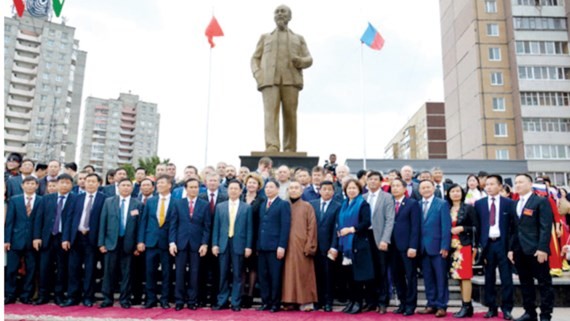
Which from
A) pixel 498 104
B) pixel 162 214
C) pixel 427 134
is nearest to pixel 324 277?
pixel 162 214

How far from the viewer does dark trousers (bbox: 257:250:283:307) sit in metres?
5.58

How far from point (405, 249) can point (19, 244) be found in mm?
5275

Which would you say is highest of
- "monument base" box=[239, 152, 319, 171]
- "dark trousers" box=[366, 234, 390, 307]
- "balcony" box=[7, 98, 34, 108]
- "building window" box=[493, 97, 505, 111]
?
"balcony" box=[7, 98, 34, 108]

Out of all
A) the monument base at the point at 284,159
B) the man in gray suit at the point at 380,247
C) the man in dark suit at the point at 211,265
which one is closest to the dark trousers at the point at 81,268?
the man in dark suit at the point at 211,265

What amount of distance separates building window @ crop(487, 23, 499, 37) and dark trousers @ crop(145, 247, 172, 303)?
41529 millimetres

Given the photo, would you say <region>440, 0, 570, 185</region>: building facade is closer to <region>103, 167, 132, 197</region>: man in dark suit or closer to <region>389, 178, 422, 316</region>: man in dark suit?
<region>389, 178, 422, 316</region>: man in dark suit

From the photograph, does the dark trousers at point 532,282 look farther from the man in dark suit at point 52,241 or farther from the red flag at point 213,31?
the red flag at point 213,31

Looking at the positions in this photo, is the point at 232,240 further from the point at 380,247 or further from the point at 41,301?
the point at 41,301

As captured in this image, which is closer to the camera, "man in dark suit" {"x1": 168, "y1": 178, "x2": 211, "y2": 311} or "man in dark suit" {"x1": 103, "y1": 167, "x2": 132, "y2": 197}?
"man in dark suit" {"x1": 168, "y1": 178, "x2": 211, "y2": 311}

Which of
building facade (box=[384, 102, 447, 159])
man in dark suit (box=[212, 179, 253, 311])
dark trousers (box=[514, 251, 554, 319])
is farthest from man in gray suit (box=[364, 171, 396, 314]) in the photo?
Result: building facade (box=[384, 102, 447, 159])

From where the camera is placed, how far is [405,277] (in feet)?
18.6

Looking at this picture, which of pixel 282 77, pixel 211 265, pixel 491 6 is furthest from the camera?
pixel 491 6

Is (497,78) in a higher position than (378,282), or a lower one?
higher

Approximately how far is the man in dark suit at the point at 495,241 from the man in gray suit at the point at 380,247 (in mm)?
1148
